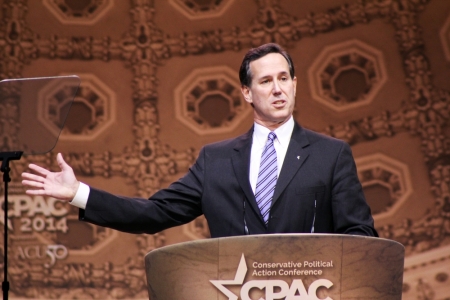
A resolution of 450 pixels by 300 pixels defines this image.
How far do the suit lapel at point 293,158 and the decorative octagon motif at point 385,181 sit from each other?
88.5 inches

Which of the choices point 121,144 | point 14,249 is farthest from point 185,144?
point 14,249

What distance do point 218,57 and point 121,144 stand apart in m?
0.84

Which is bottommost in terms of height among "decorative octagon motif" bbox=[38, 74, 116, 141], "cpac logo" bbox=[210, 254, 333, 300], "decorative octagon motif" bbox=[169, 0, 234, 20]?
"cpac logo" bbox=[210, 254, 333, 300]

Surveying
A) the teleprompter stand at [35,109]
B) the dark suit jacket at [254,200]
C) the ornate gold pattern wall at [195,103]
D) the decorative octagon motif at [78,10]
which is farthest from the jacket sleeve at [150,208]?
the decorative octagon motif at [78,10]

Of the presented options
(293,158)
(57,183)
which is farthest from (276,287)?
(57,183)

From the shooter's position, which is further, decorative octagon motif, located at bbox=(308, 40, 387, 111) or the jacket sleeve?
decorative octagon motif, located at bbox=(308, 40, 387, 111)

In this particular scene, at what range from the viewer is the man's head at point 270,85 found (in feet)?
8.86

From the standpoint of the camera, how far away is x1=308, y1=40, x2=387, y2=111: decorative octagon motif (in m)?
4.98

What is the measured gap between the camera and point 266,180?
258 cm

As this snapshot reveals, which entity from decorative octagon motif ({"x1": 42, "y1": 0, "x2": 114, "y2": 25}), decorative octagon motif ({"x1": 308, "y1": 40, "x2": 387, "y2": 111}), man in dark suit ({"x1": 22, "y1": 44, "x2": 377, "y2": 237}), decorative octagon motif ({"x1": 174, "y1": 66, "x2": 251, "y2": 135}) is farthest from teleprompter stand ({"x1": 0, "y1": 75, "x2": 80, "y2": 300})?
decorative octagon motif ({"x1": 308, "y1": 40, "x2": 387, "y2": 111})

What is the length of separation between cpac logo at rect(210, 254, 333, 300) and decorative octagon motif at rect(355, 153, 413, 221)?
298cm

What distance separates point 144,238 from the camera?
4.98m

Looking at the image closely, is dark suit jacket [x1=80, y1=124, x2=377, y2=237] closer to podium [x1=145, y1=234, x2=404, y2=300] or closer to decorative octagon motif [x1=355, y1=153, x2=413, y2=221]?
Answer: podium [x1=145, y1=234, x2=404, y2=300]

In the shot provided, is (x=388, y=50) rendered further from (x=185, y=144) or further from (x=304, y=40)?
(x=185, y=144)
